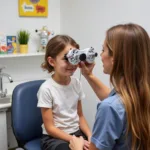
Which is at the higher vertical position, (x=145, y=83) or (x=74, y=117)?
(x=145, y=83)

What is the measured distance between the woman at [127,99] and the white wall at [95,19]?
69 cm

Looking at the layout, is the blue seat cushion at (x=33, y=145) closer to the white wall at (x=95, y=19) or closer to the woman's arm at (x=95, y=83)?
the woman's arm at (x=95, y=83)

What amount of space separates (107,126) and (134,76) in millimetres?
204

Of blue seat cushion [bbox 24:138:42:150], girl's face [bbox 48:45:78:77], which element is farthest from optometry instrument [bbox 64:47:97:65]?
blue seat cushion [bbox 24:138:42:150]

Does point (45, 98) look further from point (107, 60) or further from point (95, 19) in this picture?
point (95, 19)

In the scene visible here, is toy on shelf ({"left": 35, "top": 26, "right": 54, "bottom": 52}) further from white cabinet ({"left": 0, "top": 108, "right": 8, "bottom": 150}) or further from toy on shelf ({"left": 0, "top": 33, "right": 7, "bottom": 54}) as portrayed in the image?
white cabinet ({"left": 0, "top": 108, "right": 8, "bottom": 150})

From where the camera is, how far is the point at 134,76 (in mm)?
847

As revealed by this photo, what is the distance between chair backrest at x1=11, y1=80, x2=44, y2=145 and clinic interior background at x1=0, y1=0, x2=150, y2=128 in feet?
1.37

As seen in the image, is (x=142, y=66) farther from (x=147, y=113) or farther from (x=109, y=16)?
(x=109, y=16)

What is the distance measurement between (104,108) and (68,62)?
0.58 m

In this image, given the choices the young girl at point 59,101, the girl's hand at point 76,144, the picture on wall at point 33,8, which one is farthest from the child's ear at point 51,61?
the picture on wall at point 33,8

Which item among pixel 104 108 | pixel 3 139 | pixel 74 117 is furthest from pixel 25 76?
pixel 104 108

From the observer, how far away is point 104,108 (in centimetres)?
82

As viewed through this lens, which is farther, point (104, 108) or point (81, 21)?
point (81, 21)
